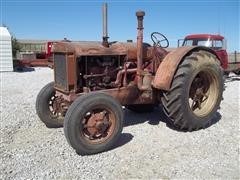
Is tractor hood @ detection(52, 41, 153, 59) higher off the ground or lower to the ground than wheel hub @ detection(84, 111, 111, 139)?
higher

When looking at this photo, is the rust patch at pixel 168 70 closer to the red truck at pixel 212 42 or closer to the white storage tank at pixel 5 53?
the red truck at pixel 212 42

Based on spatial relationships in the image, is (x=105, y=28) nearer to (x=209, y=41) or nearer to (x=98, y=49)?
(x=98, y=49)

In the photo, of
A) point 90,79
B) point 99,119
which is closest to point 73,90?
point 90,79

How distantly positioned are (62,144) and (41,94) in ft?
4.17

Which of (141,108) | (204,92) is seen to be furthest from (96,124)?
(204,92)

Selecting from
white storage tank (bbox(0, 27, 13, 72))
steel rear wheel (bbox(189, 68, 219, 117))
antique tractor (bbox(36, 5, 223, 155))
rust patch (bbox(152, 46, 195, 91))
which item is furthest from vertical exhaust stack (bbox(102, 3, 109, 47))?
white storage tank (bbox(0, 27, 13, 72))

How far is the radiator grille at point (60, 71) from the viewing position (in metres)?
5.20

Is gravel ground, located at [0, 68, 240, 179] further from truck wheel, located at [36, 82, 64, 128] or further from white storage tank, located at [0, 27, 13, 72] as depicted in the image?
white storage tank, located at [0, 27, 13, 72]

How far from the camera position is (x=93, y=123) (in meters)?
4.69

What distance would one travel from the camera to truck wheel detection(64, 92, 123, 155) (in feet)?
14.6

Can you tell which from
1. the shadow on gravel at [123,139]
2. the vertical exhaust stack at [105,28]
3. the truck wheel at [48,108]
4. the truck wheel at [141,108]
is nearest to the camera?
the shadow on gravel at [123,139]

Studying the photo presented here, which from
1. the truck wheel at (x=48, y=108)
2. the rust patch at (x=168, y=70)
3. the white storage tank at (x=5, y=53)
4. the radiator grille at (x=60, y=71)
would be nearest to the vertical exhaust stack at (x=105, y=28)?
the radiator grille at (x=60, y=71)

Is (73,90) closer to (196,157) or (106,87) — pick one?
(106,87)

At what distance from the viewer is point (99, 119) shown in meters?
4.70
